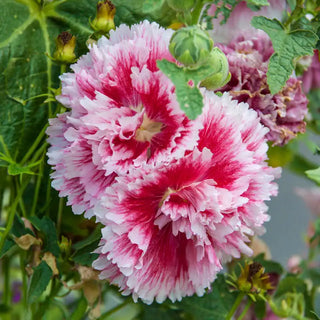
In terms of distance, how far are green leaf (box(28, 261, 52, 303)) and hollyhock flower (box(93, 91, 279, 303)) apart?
74 millimetres

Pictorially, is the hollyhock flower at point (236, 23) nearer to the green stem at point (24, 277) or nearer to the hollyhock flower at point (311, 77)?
the hollyhock flower at point (311, 77)

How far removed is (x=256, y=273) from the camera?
51 cm

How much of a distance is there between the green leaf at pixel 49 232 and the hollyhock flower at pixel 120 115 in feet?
0.29

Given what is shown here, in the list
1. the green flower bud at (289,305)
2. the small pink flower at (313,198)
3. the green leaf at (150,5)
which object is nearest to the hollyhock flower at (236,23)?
the green leaf at (150,5)

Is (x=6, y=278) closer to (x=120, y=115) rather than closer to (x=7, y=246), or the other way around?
(x=7, y=246)

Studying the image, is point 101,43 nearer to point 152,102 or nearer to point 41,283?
point 152,102

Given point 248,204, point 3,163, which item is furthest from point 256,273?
point 3,163

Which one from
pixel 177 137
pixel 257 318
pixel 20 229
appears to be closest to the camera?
pixel 177 137

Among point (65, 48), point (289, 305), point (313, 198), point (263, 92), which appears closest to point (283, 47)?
point (263, 92)

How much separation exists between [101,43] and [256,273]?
224mm

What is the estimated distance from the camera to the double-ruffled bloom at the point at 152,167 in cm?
40

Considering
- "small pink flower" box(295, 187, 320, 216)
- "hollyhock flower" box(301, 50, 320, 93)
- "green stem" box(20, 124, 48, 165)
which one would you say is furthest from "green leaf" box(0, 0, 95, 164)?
"small pink flower" box(295, 187, 320, 216)

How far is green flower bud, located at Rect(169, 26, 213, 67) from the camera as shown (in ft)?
1.17

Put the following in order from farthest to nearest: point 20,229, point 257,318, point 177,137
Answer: point 257,318 < point 20,229 < point 177,137
